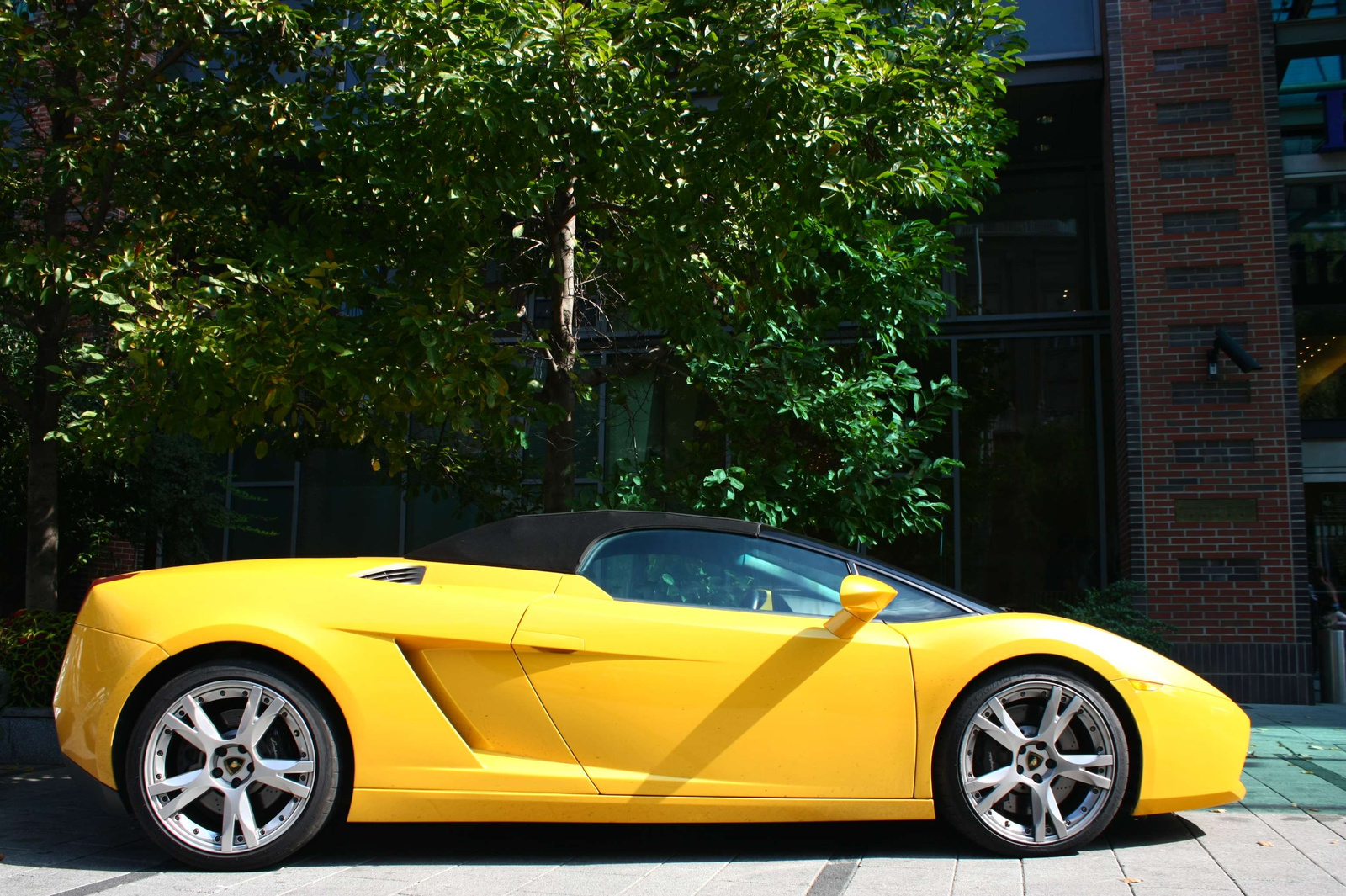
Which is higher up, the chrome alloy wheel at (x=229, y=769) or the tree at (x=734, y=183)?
the tree at (x=734, y=183)

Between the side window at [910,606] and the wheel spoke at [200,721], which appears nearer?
the wheel spoke at [200,721]

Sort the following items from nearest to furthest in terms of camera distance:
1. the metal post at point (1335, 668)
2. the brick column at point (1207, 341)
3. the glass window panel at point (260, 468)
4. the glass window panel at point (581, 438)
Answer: the metal post at point (1335, 668) → the brick column at point (1207, 341) → the glass window panel at point (581, 438) → the glass window panel at point (260, 468)

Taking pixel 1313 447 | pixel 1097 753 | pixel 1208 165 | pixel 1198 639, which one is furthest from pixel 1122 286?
pixel 1097 753

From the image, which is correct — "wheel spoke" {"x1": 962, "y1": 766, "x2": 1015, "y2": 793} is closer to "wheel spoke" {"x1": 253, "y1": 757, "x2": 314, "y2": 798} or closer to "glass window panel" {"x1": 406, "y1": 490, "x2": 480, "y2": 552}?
"wheel spoke" {"x1": 253, "y1": 757, "x2": 314, "y2": 798}

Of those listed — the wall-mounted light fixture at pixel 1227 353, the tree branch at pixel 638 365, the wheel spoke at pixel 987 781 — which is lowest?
the wheel spoke at pixel 987 781

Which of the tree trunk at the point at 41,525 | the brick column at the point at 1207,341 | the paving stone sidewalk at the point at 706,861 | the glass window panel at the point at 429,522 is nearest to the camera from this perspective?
the paving stone sidewalk at the point at 706,861

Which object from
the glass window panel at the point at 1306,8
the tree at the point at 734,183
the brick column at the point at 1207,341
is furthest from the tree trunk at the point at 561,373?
the glass window panel at the point at 1306,8

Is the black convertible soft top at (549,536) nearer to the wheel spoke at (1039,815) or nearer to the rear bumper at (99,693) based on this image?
the rear bumper at (99,693)

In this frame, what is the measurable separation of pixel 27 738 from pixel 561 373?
3.90 metres

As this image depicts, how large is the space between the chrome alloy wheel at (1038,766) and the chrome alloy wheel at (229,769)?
90.8 inches

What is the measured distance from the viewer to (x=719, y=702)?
360 cm

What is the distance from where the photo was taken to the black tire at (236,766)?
138 inches

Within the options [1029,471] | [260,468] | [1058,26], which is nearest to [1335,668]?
[1029,471]

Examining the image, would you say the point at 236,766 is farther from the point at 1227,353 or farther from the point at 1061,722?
the point at 1227,353
